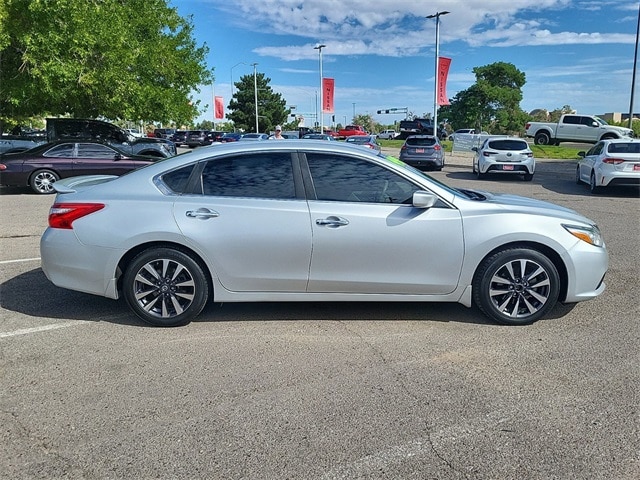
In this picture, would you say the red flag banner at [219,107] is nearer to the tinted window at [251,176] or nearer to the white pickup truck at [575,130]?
the white pickup truck at [575,130]

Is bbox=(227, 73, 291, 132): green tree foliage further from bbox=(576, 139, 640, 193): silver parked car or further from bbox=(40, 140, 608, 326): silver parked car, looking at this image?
bbox=(40, 140, 608, 326): silver parked car

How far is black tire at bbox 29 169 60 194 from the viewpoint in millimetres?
12906

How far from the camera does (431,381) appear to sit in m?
3.44

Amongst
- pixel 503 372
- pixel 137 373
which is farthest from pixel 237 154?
pixel 503 372

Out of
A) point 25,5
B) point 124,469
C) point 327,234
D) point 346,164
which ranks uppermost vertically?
point 25,5

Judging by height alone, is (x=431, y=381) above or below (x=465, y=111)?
below

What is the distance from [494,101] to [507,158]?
5162 cm

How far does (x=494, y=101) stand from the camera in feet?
208

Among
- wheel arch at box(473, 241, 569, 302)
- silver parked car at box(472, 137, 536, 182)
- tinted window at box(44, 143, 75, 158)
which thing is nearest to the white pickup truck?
silver parked car at box(472, 137, 536, 182)

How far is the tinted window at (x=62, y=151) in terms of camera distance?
1308 centimetres

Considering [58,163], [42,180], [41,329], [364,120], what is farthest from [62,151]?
[364,120]

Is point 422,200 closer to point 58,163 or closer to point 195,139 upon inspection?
point 58,163

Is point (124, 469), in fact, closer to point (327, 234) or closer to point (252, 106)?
point (327, 234)

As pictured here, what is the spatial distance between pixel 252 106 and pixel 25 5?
60.3 meters
